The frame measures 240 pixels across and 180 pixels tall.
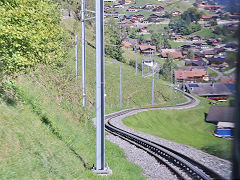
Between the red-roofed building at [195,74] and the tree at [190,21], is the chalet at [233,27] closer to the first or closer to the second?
the tree at [190,21]

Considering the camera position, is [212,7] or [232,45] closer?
[232,45]

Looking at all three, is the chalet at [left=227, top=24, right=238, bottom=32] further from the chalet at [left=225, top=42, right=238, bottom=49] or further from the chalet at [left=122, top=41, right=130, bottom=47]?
the chalet at [left=122, top=41, right=130, bottom=47]

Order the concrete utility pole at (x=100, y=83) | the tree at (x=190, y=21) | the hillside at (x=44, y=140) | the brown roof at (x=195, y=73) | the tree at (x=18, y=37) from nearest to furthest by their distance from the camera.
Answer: the tree at (x=190, y=21) → the brown roof at (x=195, y=73) → the hillside at (x=44, y=140) → the tree at (x=18, y=37) → the concrete utility pole at (x=100, y=83)

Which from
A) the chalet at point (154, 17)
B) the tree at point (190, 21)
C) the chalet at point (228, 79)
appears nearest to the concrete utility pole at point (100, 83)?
the chalet at point (154, 17)

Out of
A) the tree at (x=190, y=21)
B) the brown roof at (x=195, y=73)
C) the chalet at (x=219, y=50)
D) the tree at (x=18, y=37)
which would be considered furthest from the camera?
the tree at (x=18, y=37)

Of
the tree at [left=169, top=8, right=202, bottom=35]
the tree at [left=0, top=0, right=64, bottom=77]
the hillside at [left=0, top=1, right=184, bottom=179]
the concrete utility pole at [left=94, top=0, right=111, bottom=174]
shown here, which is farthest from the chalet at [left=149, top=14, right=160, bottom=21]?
the tree at [left=169, top=8, right=202, bottom=35]

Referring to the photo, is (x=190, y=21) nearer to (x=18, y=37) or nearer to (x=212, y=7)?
(x=212, y=7)

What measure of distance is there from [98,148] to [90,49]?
32162 millimetres

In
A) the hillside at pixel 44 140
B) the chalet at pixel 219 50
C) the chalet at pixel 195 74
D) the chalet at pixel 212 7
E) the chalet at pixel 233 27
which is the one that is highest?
the chalet at pixel 212 7

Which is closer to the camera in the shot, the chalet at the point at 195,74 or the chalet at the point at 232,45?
the chalet at the point at 232,45

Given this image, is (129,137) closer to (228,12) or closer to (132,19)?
(132,19)

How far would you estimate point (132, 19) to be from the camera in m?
12.3

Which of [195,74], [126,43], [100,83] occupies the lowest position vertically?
[126,43]

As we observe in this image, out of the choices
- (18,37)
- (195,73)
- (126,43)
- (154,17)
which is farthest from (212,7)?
(126,43)
